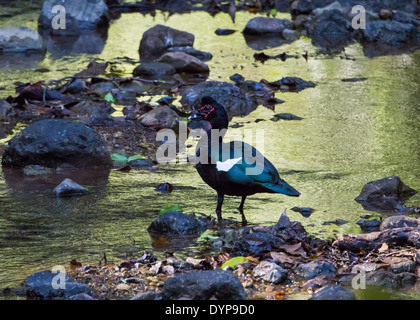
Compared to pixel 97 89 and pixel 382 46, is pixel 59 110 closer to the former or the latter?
pixel 97 89

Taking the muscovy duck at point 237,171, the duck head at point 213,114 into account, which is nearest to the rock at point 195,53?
the duck head at point 213,114

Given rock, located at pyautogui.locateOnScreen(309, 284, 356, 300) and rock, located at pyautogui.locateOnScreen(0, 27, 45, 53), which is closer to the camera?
rock, located at pyautogui.locateOnScreen(309, 284, 356, 300)

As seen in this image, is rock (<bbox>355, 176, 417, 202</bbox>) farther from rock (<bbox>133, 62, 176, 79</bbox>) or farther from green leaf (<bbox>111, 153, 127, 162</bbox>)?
rock (<bbox>133, 62, 176, 79</bbox>)

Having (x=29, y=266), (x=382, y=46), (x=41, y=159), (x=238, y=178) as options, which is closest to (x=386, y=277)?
(x=238, y=178)

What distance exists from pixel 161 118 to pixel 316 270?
14.3ft

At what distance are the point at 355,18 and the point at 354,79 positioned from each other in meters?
4.96

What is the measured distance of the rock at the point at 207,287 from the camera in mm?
Answer: 3867

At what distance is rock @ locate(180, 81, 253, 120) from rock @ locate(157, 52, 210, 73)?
153 centimetres

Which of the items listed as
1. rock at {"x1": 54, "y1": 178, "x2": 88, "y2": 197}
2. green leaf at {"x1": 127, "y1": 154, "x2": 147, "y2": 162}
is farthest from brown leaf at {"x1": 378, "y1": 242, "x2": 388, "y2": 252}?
green leaf at {"x1": 127, "y1": 154, "x2": 147, "y2": 162}

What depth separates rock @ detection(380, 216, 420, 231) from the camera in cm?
509

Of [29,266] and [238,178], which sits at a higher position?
[238,178]

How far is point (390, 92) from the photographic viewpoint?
9.73 meters

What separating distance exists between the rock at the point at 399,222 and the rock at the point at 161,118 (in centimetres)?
367

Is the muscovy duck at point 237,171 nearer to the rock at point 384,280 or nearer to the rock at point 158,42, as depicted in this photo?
the rock at point 384,280
